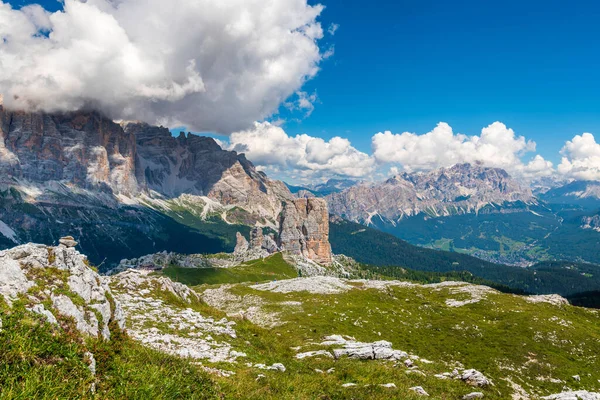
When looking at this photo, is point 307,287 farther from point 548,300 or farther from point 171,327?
point 548,300

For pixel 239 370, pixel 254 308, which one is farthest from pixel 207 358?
pixel 254 308

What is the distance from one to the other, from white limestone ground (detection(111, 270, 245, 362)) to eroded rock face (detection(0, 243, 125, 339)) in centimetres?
457

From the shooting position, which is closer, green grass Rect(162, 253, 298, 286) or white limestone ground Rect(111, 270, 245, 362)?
white limestone ground Rect(111, 270, 245, 362)

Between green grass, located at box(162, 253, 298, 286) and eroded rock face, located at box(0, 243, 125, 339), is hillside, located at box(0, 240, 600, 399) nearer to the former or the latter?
eroded rock face, located at box(0, 243, 125, 339)

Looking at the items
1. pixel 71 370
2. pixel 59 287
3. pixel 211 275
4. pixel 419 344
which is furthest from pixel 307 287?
pixel 71 370

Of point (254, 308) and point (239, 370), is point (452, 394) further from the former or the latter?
point (254, 308)

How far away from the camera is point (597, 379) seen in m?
48.4

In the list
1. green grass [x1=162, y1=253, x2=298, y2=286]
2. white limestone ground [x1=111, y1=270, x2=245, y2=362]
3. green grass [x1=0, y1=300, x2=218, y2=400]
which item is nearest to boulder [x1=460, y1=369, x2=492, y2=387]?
white limestone ground [x1=111, y1=270, x2=245, y2=362]

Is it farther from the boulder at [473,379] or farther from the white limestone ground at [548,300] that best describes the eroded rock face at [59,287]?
the white limestone ground at [548,300]

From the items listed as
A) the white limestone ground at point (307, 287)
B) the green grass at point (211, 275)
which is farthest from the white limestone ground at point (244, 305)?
the green grass at point (211, 275)

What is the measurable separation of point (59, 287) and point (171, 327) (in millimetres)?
15572

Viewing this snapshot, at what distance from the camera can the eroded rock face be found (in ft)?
43.5

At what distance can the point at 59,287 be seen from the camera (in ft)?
50.3

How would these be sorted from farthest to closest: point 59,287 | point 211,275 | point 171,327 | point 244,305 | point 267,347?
point 211,275 → point 244,305 → point 267,347 → point 171,327 → point 59,287
